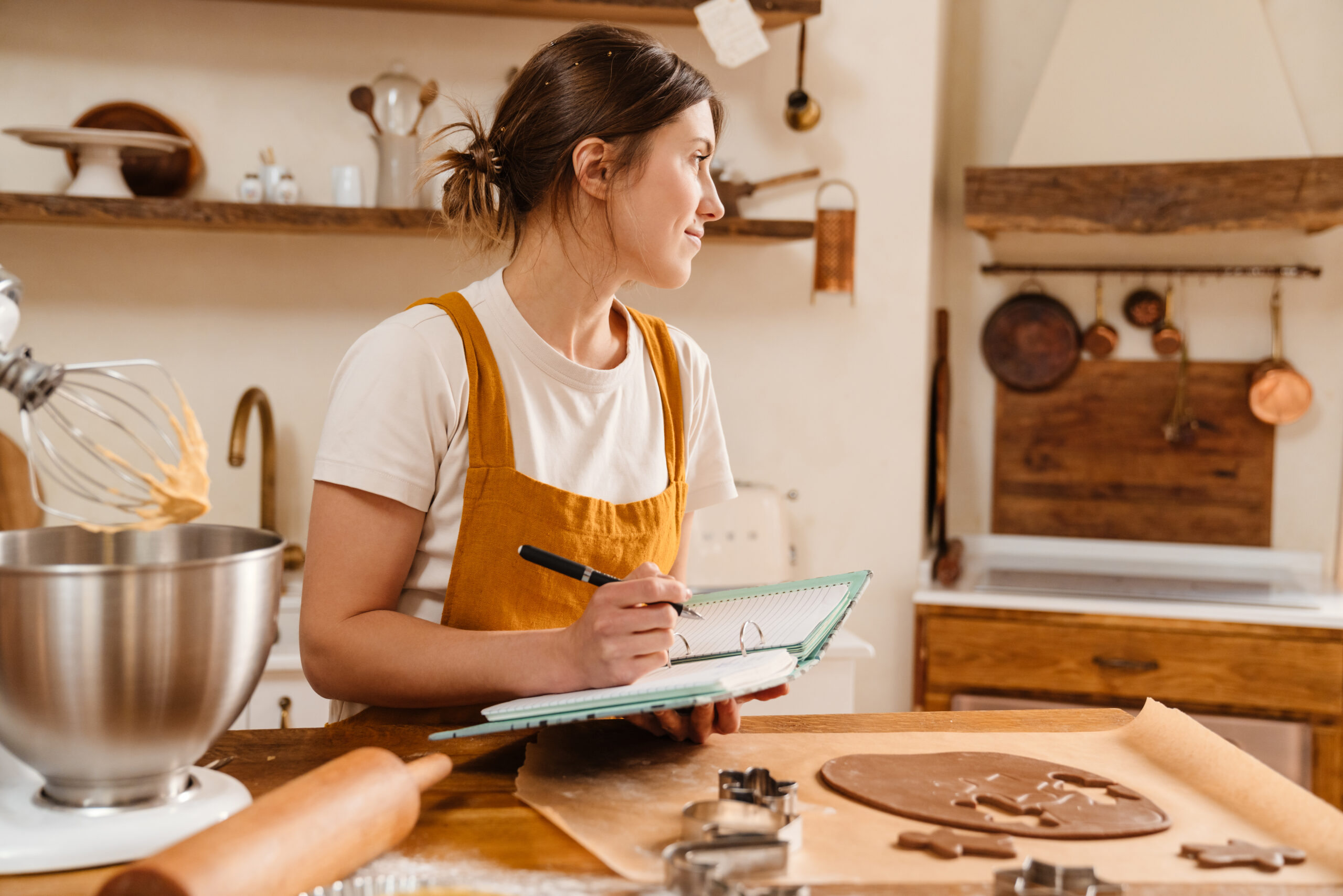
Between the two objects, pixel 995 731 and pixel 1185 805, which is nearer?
pixel 1185 805

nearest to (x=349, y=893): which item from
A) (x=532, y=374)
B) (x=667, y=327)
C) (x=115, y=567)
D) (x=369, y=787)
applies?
(x=369, y=787)

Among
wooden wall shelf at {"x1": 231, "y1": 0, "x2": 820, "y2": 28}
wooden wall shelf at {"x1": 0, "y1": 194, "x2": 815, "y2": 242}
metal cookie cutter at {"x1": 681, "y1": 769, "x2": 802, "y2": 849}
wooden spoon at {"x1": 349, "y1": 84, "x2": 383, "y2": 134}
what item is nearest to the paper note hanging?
wooden wall shelf at {"x1": 231, "y1": 0, "x2": 820, "y2": 28}

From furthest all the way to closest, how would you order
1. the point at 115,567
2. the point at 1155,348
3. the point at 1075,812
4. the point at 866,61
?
the point at 1155,348, the point at 866,61, the point at 1075,812, the point at 115,567

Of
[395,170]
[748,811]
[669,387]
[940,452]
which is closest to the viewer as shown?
[748,811]

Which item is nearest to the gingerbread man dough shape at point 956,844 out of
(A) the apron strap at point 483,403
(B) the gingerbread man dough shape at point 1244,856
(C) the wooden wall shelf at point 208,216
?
(B) the gingerbread man dough shape at point 1244,856

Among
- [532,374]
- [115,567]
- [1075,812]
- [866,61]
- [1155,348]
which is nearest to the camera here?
[115,567]

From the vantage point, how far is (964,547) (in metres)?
Answer: 2.89

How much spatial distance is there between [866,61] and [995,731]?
1910 millimetres

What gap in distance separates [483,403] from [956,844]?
66 cm

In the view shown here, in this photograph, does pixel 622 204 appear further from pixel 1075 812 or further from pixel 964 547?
Result: pixel 964 547

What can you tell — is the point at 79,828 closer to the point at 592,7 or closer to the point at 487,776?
the point at 487,776

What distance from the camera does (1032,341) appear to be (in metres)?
2.83

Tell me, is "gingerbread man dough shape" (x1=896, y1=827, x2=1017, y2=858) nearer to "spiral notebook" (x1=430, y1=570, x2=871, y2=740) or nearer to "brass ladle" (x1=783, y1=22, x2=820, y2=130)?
"spiral notebook" (x1=430, y1=570, x2=871, y2=740)

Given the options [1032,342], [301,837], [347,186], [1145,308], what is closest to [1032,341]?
[1032,342]
